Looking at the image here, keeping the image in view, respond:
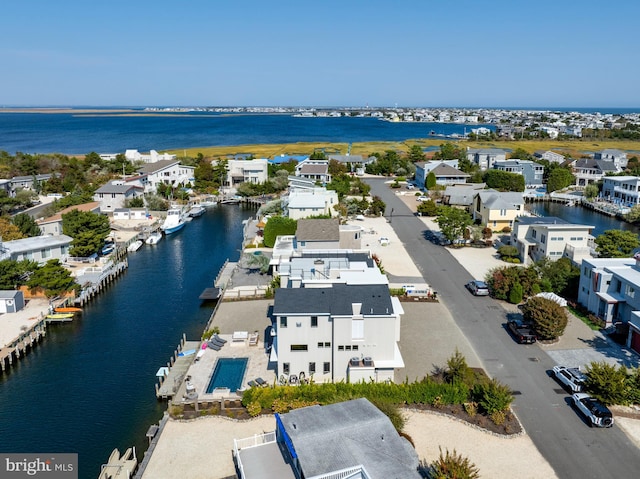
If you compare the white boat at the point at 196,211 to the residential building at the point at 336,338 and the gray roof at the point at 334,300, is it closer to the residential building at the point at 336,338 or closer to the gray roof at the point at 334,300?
the gray roof at the point at 334,300

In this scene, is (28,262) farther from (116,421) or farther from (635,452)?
(635,452)

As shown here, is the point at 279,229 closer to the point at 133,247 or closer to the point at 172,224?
the point at 133,247

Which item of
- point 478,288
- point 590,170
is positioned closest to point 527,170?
point 590,170

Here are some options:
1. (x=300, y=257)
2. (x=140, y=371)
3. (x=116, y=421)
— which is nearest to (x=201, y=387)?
(x=116, y=421)

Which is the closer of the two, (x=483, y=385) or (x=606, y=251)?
(x=483, y=385)

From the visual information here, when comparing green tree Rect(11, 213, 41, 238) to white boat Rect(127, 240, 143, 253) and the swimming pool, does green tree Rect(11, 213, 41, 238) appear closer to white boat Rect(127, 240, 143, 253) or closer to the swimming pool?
white boat Rect(127, 240, 143, 253)

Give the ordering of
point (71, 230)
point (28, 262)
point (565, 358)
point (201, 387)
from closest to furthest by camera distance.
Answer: point (201, 387) < point (565, 358) < point (28, 262) < point (71, 230)
